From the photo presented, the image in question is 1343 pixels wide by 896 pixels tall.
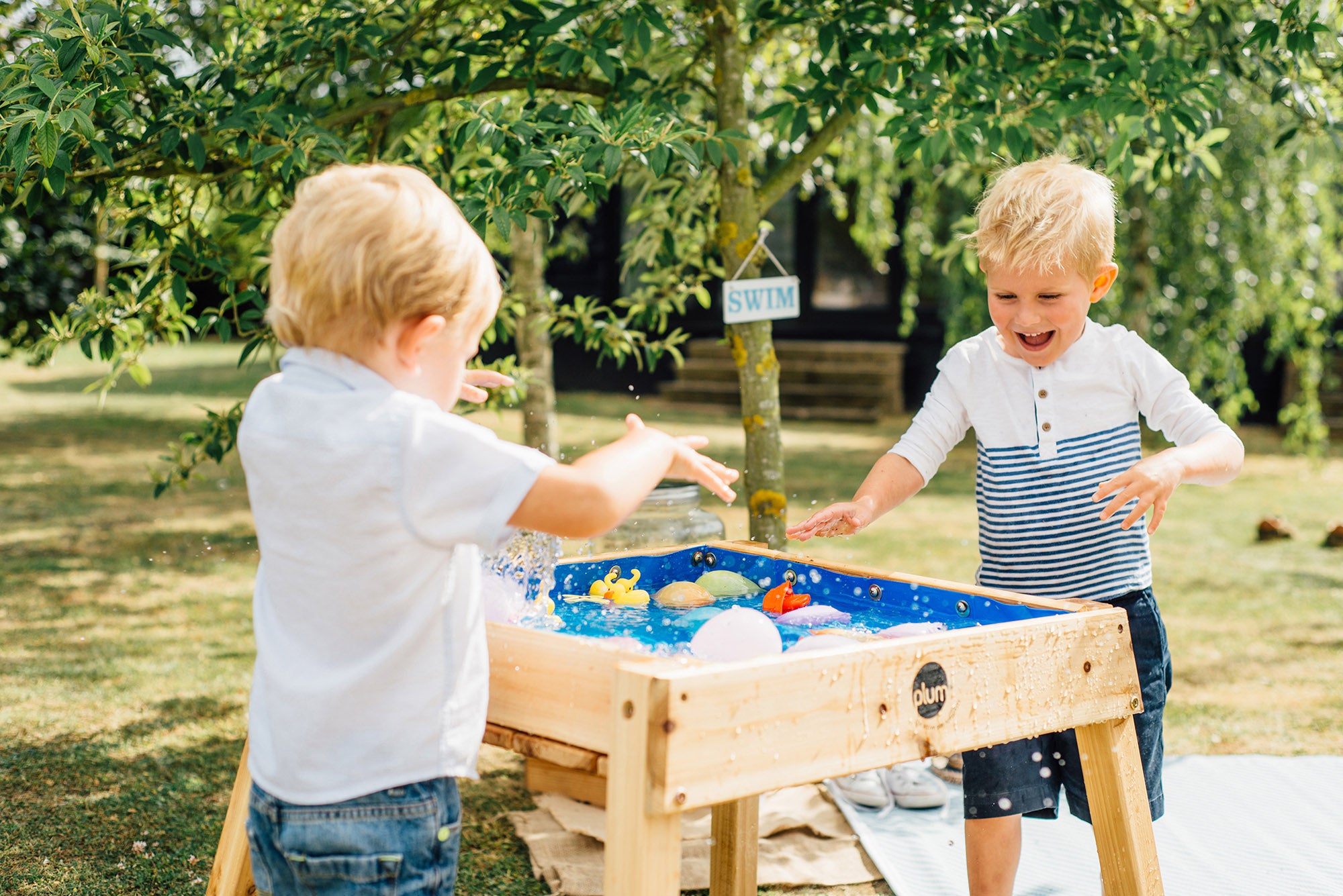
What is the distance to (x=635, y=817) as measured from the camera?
141 cm

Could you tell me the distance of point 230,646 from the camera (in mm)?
4613

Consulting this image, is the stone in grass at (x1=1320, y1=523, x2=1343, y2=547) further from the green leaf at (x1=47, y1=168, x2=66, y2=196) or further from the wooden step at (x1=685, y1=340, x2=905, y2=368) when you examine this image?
the green leaf at (x1=47, y1=168, x2=66, y2=196)

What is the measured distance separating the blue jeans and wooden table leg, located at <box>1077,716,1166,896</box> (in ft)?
3.36

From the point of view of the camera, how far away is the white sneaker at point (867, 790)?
3.14m

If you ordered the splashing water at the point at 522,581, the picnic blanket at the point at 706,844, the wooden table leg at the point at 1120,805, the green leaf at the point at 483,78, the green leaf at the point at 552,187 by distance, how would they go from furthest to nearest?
the green leaf at the point at 483,78, the picnic blanket at the point at 706,844, the green leaf at the point at 552,187, the wooden table leg at the point at 1120,805, the splashing water at the point at 522,581

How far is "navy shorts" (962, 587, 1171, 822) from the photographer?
218cm

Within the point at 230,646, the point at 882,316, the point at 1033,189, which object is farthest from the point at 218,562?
the point at 882,316

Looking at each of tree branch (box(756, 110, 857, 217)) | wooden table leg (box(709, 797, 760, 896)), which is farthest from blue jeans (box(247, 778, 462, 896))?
tree branch (box(756, 110, 857, 217))

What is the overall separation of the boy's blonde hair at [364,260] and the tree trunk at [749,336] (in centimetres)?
195

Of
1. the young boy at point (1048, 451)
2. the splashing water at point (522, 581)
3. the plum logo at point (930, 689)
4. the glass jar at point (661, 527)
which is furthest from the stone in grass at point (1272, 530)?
the plum logo at point (930, 689)

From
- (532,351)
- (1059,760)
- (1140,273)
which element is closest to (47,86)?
(1059,760)

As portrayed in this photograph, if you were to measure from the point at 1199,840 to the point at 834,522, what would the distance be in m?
1.53

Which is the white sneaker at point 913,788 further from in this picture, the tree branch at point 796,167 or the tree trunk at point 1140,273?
the tree trunk at point 1140,273

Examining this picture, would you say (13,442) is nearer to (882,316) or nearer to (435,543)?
(882,316)
